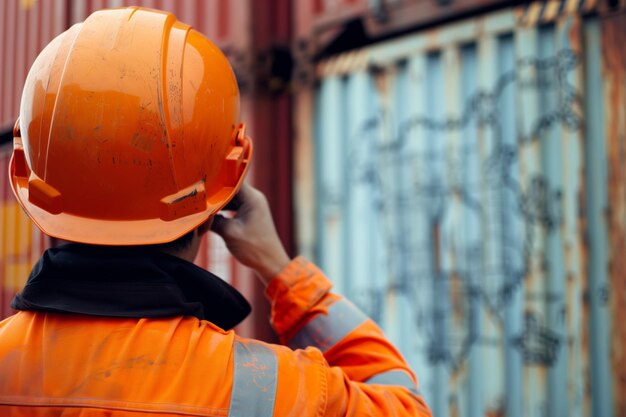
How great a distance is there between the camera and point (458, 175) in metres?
3.47

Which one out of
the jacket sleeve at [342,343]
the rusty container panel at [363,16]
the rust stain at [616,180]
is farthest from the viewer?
the rusty container panel at [363,16]

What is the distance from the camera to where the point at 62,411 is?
1084mm

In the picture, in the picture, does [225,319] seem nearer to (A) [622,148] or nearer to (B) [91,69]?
(B) [91,69]

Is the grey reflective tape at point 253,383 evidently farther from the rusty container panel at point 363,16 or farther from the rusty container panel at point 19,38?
the rusty container panel at point 19,38

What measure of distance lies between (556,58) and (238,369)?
2641 millimetres

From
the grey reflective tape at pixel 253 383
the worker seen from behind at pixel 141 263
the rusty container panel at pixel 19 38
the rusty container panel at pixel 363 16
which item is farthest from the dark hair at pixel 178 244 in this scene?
the rusty container panel at pixel 19 38

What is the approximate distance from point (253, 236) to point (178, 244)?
204mm

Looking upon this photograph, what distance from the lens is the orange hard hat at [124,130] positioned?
1.17 metres

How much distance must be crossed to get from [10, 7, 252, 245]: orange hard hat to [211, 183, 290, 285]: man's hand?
151mm

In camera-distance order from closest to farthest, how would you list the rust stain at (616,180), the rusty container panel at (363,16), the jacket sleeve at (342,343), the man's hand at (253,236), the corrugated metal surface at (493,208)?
the jacket sleeve at (342,343) → the man's hand at (253,236) → the rust stain at (616,180) → the corrugated metal surface at (493,208) → the rusty container panel at (363,16)

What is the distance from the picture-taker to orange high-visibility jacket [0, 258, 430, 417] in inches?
42.5

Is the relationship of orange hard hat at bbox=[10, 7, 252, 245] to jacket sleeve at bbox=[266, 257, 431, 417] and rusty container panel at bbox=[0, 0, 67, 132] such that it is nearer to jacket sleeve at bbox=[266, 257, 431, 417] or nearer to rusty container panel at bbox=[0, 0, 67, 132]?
jacket sleeve at bbox=[266, 257, 431, 417]

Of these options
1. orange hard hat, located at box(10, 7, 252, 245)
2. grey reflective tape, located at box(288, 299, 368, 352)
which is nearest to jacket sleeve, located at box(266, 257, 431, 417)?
grey reflective tape, located at box(288, 299, 368, 352)

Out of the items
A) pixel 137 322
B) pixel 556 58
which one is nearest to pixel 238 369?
pixel 137 322
